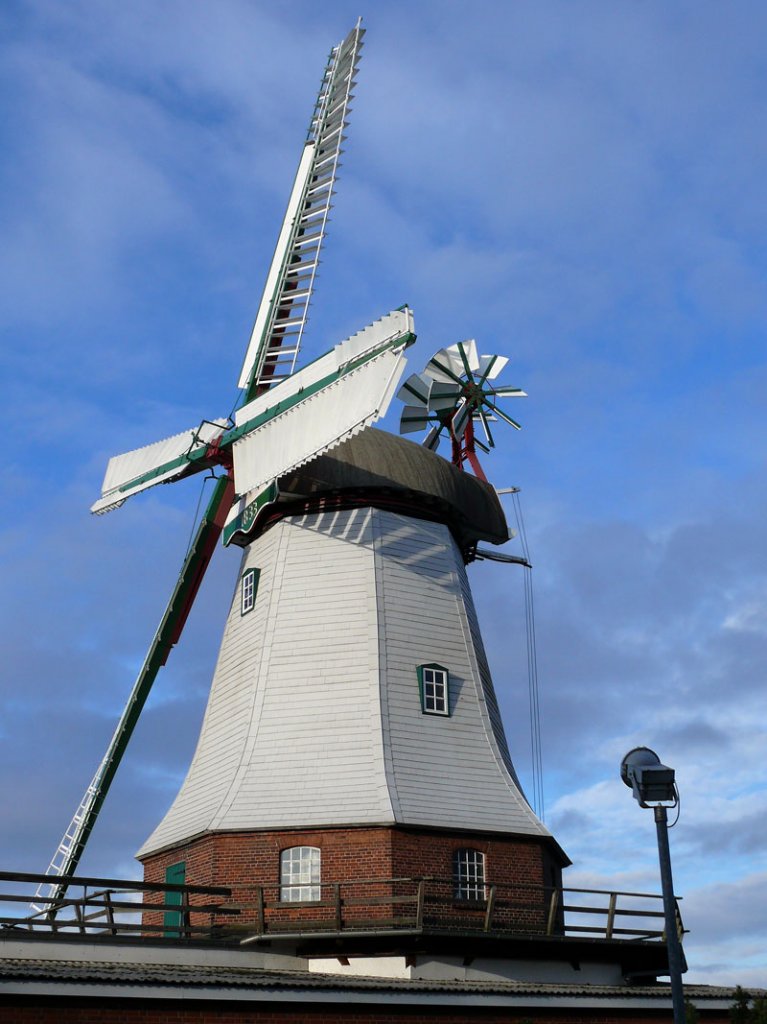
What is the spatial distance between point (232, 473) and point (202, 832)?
7780 mm

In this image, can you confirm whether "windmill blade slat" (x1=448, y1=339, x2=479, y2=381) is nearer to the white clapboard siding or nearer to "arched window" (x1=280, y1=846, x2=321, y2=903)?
the white clapboard siding

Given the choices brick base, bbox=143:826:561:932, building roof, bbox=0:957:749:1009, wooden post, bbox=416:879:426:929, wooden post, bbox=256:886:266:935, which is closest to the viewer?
building roof, bbox=0:957:749:1009

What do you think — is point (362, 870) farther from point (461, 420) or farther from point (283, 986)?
point (461, 420)

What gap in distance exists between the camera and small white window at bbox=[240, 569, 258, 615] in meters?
24.4

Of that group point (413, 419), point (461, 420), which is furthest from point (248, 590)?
point (461, 420)

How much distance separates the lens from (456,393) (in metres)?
28.3

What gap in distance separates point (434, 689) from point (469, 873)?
347 centimetres

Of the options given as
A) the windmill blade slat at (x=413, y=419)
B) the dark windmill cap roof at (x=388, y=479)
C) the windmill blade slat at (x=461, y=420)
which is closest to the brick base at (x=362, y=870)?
the dark windmill cap roof at (x=388, y=479)

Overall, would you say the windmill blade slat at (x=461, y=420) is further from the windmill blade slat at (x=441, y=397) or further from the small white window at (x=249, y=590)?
the small white window at (x=249, y=590)

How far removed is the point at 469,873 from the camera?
2095 cm

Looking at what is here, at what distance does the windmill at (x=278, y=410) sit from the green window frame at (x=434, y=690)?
4548 millimetres

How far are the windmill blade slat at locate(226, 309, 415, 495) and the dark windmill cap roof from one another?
38.9 inches

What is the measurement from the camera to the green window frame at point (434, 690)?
2261 centimetres

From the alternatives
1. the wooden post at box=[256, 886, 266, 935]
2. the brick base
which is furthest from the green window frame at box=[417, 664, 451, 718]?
the wooden post at box=[256, 886, 266, 935]
